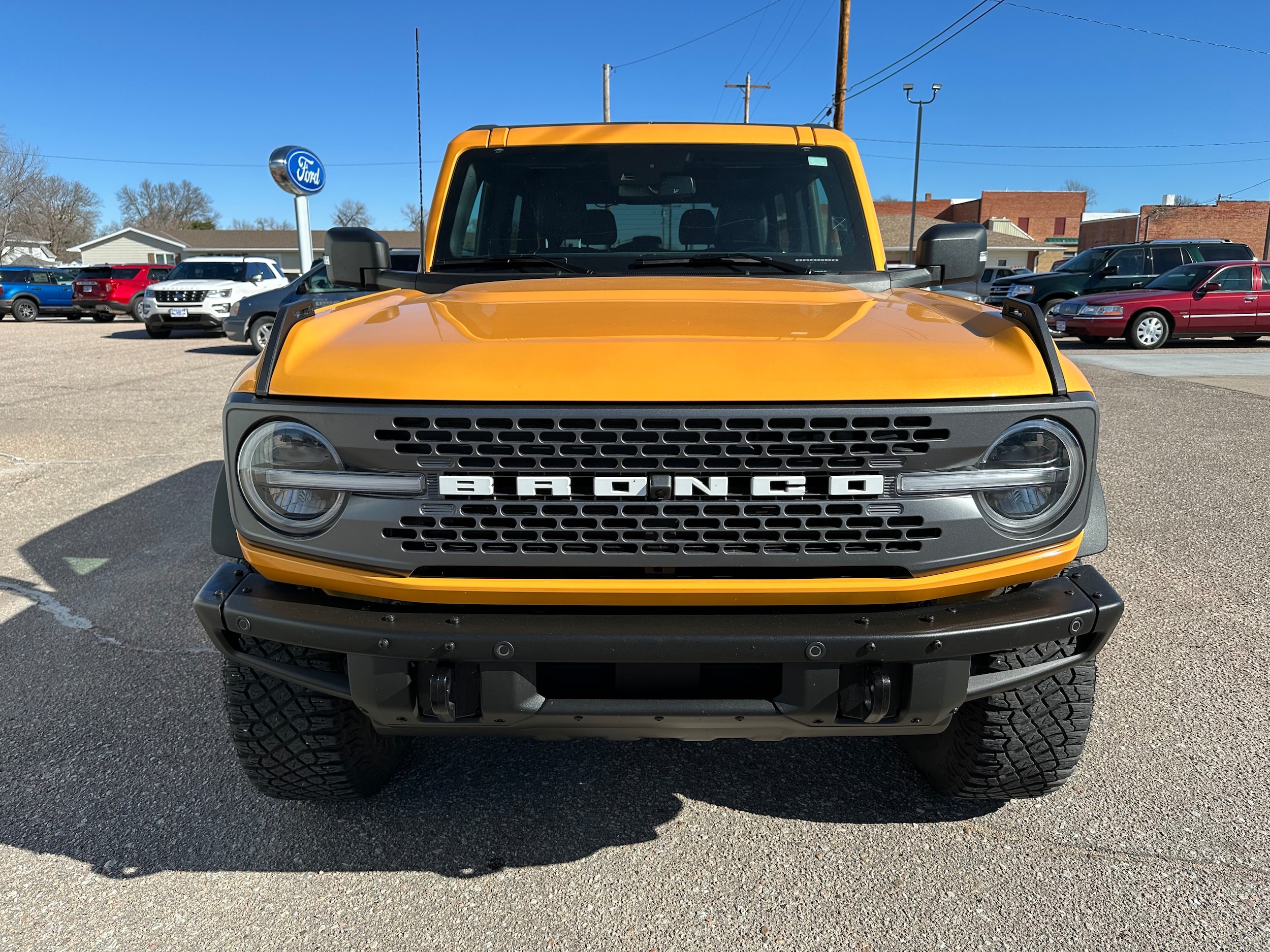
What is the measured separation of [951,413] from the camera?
1.87 meters

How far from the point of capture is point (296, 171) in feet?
39.5

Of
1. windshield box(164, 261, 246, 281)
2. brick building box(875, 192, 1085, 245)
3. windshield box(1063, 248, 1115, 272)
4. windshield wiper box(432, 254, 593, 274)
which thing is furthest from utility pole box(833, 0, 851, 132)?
brick building box(875, 192, 1085, 245)

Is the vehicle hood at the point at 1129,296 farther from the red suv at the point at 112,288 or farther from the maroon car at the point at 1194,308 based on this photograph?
the red suv at the point at 112,288

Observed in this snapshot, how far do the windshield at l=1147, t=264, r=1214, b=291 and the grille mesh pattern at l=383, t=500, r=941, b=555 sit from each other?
16898 millimetres

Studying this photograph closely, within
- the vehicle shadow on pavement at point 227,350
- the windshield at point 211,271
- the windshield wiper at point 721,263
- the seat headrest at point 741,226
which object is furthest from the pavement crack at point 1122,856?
the windshield at point 211,271

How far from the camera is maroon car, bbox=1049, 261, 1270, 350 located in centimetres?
1559

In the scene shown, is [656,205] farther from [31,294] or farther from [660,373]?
[31,294]

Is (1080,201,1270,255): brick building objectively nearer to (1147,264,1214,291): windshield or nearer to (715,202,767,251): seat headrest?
(1147,264,1214,291): windshield

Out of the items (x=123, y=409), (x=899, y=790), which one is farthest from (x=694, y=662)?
(x=123, y=409)

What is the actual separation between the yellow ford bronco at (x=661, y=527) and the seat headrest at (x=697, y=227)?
4.34ft

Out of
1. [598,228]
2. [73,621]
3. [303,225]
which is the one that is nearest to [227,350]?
[303,225]

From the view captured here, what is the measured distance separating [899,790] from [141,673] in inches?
111

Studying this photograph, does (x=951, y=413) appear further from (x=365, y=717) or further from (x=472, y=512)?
(x=365, y=717)

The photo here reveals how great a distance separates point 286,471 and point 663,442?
825 mm
